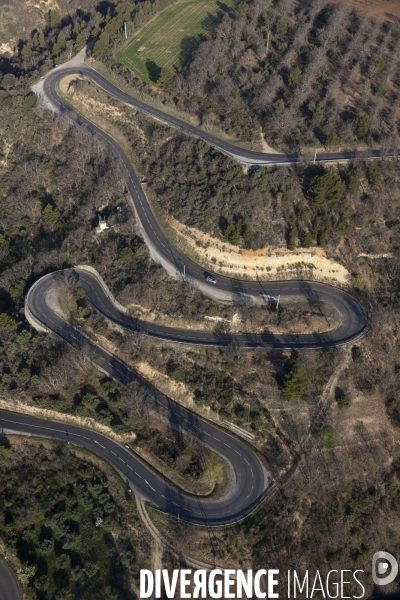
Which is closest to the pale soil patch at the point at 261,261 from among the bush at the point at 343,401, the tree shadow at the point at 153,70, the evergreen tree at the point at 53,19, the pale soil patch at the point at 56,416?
the bush at the point at 343,401

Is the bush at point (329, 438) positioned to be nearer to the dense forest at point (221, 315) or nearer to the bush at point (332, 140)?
the dense forest at point (221, 315)

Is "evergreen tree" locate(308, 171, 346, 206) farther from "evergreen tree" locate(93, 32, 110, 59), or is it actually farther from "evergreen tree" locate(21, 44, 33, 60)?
"evergreen tree" locate(21, 44, 33, 60)

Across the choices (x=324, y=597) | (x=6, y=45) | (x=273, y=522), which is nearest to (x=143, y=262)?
(x=273, y=522)

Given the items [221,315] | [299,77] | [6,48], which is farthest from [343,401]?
[6,48]

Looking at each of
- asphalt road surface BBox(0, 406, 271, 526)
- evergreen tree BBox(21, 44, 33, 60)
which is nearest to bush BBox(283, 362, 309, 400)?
asphalt road surface BBox(0, 406, 271, 526)

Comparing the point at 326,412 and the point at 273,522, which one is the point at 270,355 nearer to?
the point at 326,412

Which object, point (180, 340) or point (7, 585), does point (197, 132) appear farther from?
point (7, 585)
